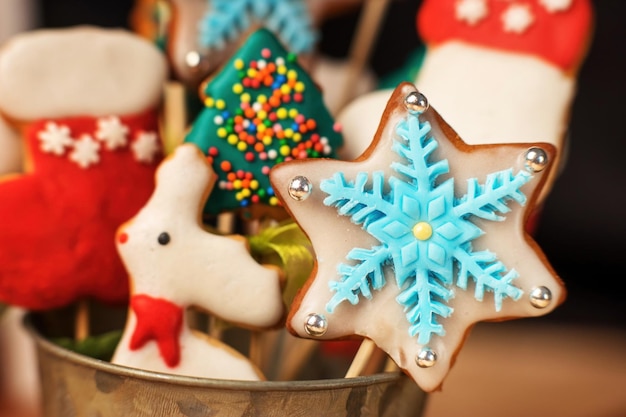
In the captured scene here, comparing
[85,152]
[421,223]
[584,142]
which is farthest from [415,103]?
[584,142]

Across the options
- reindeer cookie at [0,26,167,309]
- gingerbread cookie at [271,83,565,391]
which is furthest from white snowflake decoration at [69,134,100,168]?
gingerbread cookie at [271,83,565,391]

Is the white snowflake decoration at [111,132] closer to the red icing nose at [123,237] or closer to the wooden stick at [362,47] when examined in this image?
the red icing nose at [123,237]

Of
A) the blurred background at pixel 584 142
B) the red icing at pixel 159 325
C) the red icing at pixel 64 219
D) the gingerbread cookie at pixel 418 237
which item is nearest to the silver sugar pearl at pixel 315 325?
the gingerbread cookie at pixel 418 237

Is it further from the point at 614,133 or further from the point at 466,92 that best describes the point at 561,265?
the point at 466,92

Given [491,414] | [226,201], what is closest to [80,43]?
[226,201]

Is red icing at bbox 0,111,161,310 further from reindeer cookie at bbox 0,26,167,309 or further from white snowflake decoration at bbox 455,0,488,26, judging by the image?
white snowflake decoration at bbox 455,0,488,26
